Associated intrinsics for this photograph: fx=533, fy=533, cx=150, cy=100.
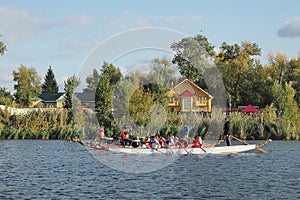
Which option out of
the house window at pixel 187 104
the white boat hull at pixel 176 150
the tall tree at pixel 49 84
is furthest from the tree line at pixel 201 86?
the tall tree at pixel 49 84

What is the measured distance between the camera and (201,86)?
320 feet

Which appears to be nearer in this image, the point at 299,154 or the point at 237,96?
the point at 299,154

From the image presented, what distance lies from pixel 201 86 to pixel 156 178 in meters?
70.4

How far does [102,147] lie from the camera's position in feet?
136

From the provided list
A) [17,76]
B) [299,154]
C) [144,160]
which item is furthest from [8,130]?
[17,76]

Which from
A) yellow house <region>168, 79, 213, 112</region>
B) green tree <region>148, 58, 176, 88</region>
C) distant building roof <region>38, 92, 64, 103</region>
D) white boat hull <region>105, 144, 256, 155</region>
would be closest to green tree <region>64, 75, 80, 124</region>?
green tree <region>148, 58, 176, 88</region>

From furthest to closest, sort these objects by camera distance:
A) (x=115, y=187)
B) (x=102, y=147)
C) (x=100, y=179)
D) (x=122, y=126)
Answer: (x=122, y=126) < (x=102, y=147) < (x=100, y=179) < (x=115, y=187)

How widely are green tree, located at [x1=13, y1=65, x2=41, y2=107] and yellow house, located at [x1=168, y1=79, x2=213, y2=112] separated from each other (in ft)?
115

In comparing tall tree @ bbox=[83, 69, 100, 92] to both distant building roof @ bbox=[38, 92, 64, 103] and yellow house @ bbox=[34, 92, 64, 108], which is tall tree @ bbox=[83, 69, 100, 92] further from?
distant building roof @ bbox=[38, 92, 64, 103]

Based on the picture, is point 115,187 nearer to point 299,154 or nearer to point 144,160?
point 144,160

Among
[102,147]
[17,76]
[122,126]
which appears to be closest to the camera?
[102,147]

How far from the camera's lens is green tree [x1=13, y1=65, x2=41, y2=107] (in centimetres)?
11103

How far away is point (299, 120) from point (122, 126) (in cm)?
2087

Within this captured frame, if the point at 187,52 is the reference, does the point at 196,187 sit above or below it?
below
